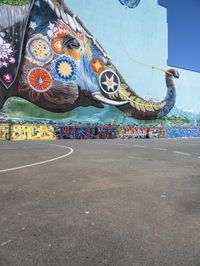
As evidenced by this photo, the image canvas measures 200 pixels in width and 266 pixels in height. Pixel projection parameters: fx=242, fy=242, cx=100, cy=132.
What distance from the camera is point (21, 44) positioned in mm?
25781

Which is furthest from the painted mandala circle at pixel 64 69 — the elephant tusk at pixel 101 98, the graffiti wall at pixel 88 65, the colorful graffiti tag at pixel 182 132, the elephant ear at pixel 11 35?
the colorful graffiti tag at pixel 182 132

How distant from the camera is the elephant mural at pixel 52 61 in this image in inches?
997

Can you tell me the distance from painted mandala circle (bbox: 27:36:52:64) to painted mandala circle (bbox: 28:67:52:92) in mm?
1191

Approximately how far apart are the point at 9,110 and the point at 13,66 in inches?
183

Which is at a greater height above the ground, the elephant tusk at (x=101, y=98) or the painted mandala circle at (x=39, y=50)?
the painted mandala circle at (x=39, y=50)

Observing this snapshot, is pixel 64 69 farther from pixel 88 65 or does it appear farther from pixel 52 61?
pixel 88 65

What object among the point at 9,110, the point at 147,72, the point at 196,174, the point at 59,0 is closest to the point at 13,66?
the point at 9,110

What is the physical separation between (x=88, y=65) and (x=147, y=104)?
10338mm

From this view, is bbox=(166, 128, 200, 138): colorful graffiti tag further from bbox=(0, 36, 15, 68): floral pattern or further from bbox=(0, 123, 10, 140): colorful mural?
bbox=(0, 36, 15, 68): floral pattern

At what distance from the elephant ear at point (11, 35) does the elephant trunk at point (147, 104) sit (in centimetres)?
1328

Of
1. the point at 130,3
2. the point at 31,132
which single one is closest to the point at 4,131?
the point at 31,132

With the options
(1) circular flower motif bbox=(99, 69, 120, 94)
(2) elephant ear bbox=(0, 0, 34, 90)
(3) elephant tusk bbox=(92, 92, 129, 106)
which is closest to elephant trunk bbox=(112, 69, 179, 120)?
(1) circular flower motif bbox=(99, 69, 120, 94)

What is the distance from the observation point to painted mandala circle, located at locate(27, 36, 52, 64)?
2633 cm

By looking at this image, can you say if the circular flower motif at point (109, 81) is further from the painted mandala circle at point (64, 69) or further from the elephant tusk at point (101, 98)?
the painted mandala circle at point (64, 69)
